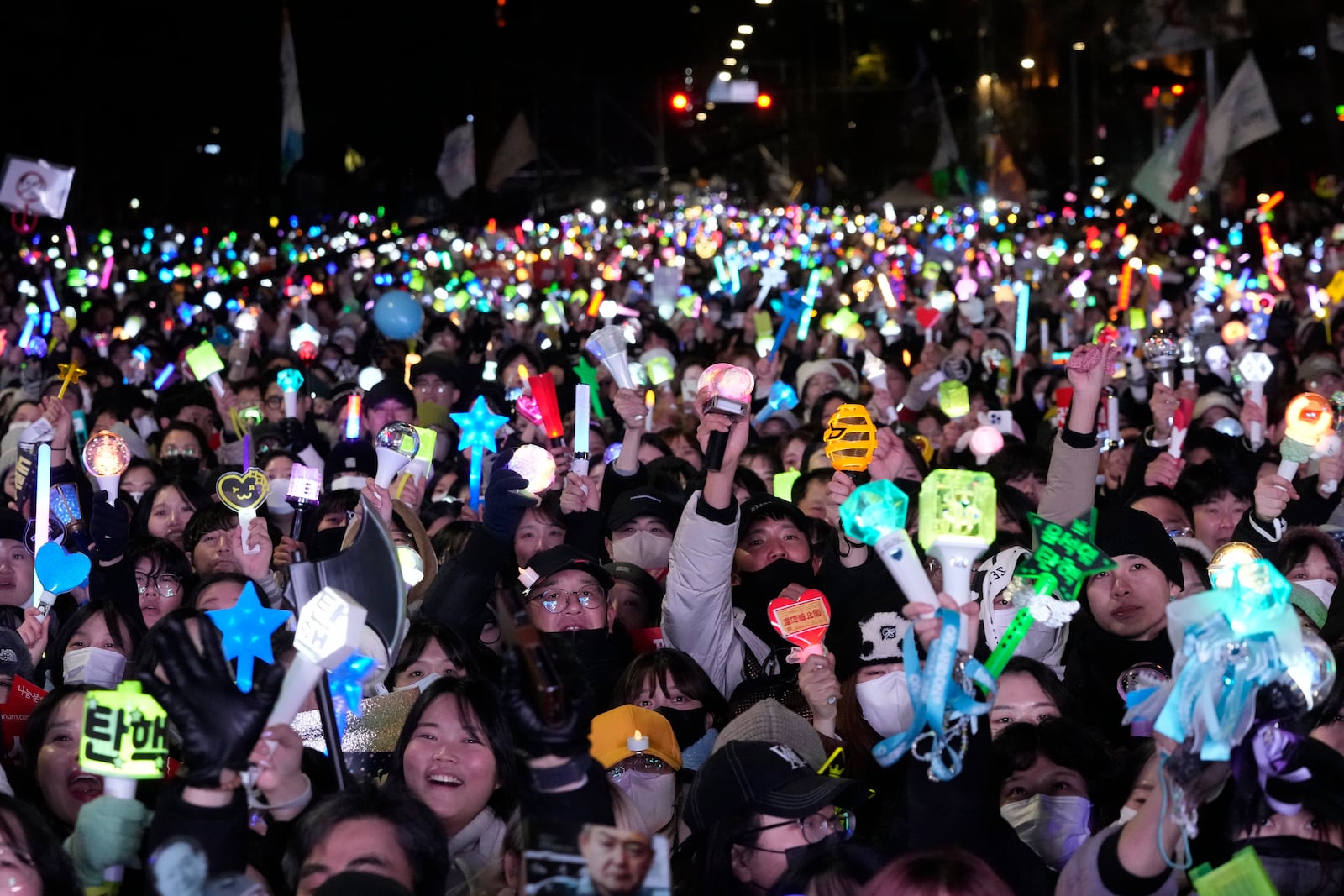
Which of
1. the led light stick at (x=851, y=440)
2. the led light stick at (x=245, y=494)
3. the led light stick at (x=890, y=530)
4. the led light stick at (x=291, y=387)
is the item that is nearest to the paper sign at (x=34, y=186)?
the led light stick at (x=291, y=387)

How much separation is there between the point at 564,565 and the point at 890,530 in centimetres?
228

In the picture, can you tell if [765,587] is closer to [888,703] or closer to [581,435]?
[581,435]

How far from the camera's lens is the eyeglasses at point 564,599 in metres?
5.09

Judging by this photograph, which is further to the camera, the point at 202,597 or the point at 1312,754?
the point at 202,597

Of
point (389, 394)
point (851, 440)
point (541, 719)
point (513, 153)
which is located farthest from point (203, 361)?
point (513, 153)

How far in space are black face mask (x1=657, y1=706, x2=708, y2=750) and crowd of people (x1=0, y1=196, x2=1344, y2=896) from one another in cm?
1

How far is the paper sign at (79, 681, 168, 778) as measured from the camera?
10.2 feet

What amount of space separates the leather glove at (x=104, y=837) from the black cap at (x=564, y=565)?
1.94 metres

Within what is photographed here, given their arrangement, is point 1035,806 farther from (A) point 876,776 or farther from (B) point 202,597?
(B) point 202,597

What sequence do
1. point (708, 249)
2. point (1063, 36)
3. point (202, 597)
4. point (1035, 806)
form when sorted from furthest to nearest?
point (1063, 36) < point (708, 249) < point (202, 597) < point (1035, 806)

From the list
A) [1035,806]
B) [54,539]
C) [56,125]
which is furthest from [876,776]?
[56,125]

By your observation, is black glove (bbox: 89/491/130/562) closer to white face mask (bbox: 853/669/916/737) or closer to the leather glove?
the leather glove

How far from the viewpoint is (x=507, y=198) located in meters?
34.3

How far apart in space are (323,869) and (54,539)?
3216 millimetres
